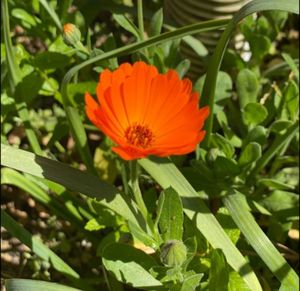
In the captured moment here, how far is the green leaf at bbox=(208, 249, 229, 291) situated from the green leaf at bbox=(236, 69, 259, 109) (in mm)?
453

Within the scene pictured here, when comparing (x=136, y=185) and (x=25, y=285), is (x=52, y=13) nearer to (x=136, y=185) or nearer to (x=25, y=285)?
(x=136, y=185)

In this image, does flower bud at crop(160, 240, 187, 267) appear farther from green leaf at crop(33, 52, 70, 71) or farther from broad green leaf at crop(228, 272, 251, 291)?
green leaf at crop(33, 52, 70, 71)

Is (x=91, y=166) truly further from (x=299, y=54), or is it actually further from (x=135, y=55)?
(x=299, y=54)

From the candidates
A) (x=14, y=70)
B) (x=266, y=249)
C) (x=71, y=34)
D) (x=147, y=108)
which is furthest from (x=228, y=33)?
(x=14, y=70)

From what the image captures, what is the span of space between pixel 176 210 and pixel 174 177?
6.3 inches

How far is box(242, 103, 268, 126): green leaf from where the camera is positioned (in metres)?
1.43

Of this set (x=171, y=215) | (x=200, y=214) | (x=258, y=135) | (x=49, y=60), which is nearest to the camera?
(x=171, y=215)

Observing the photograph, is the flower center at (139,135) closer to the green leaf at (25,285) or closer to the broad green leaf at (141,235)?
the broad green leaf at (141,235)

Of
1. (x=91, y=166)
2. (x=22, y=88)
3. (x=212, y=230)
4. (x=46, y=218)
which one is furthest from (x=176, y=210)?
(x=46, y=218)

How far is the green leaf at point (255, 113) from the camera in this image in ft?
4.70

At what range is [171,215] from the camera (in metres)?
1.18

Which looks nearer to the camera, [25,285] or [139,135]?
[25,285]

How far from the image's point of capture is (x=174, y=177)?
1327 mm

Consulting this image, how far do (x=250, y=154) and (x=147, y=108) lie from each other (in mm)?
248
